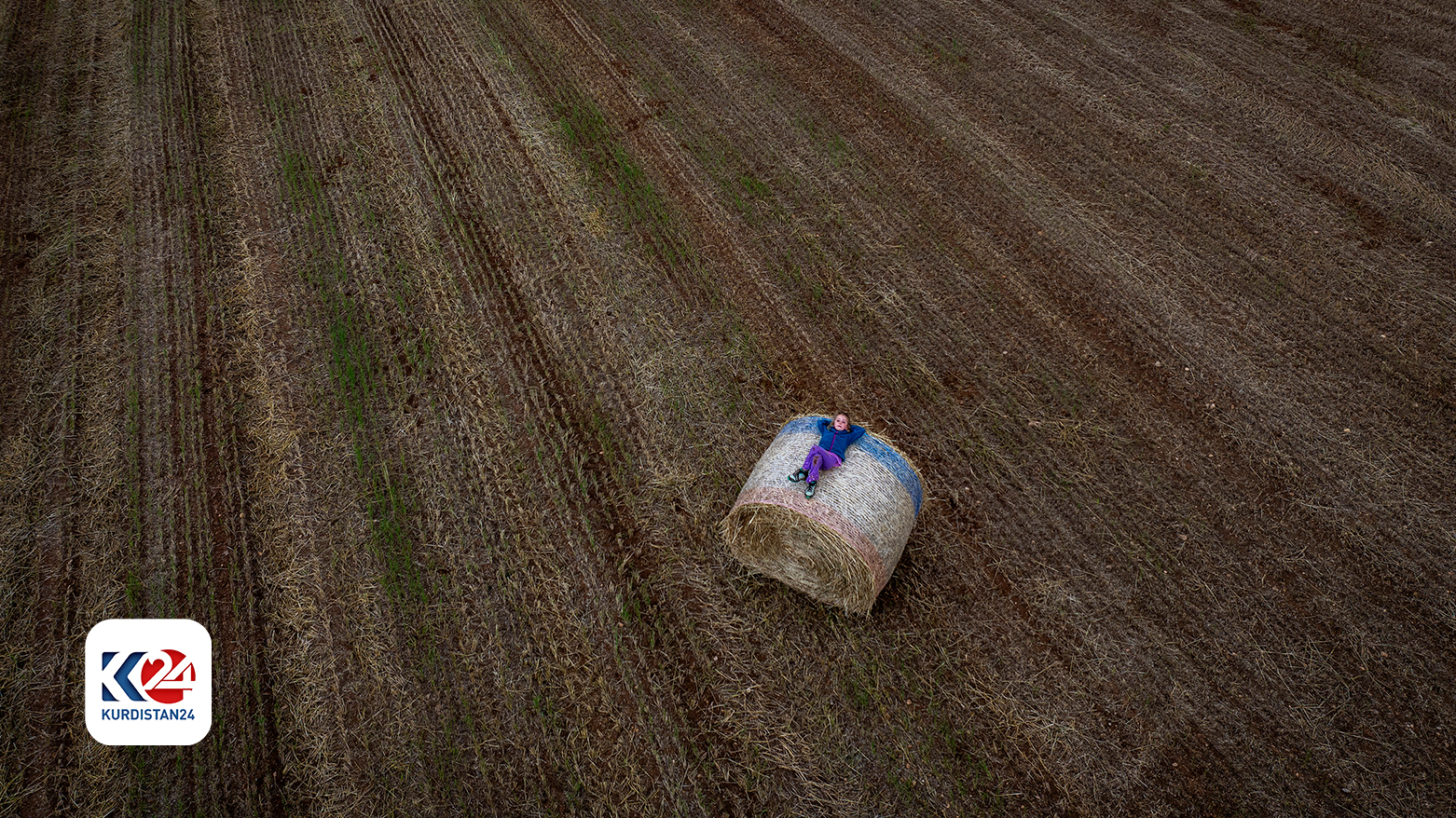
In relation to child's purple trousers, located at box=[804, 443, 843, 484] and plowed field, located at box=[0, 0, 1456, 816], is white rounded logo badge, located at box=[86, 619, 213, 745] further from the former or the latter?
child's purple trousers, located at box=[804, 443, 843, 484]

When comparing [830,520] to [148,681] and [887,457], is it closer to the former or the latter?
[887,457]

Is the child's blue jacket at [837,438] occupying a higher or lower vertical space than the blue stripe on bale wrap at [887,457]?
higher

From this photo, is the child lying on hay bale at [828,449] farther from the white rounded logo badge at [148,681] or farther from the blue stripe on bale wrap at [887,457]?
the white rounded logo badge at [148,681]

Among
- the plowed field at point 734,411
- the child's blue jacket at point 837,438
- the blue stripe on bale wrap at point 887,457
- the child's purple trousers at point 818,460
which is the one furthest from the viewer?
the blue stripe on bale wrap at point 887,457

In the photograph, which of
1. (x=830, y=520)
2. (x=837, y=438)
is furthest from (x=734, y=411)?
(x=830, y=520)

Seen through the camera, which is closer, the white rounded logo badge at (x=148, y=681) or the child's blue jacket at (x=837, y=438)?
the white rounded logo badge at (x=148, y=681)

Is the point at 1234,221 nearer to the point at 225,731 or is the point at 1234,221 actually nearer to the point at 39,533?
the point at 225,731

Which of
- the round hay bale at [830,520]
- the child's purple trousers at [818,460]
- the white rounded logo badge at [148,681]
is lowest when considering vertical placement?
the white rounded logo badge at [148,681]

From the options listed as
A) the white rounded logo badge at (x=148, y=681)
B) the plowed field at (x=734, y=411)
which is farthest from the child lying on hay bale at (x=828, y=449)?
the white rounded logo badge at (x=148, y=681)
